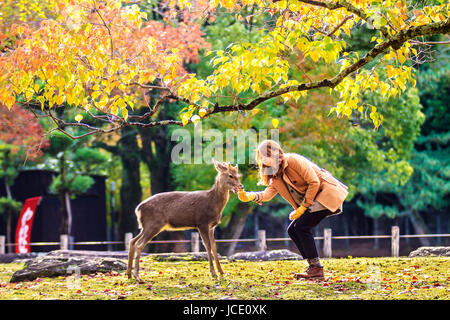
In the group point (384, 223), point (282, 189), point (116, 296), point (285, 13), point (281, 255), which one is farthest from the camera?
point (384, 223)

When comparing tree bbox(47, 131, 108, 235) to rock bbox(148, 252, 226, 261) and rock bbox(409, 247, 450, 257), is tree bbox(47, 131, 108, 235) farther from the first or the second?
rock bbox(409, 247, 450, 257)

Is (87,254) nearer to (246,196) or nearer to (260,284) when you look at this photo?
(246,196)

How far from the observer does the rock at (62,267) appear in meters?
9.31

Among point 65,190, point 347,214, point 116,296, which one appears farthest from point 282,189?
point 347,214

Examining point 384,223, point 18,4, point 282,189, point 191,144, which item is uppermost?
point 18,4

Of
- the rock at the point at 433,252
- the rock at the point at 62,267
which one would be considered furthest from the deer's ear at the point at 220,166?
the rock at the point at 433,252

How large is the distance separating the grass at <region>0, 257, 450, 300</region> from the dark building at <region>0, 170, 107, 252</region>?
1487 cm

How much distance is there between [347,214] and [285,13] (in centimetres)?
2728

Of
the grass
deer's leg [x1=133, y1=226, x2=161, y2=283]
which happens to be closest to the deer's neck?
deer's leg [x1=133, y1=226, x2=161, y2=283]

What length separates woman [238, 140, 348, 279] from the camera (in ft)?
24.7

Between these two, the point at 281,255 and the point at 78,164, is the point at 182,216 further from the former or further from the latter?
the point at 78,164

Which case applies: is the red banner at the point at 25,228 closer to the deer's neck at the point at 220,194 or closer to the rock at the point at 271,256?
the rock at the point at 271,256

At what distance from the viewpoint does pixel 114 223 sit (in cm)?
2970

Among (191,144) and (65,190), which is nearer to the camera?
(191,144)
